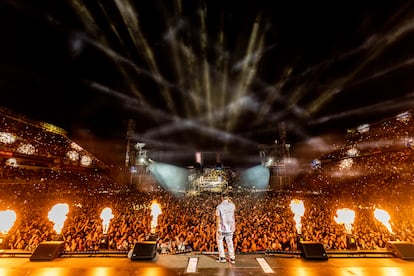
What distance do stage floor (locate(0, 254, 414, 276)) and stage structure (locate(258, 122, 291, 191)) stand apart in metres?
20.7

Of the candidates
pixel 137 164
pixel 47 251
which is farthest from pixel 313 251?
pixel 137 164

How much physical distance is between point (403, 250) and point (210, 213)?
868 centimetres

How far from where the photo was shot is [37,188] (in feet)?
50.4

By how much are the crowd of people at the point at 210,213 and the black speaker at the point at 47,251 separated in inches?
21.3

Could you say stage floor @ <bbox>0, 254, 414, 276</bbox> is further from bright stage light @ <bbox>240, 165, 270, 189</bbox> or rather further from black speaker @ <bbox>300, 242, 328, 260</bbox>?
bright stage light @ <bbox>240, 165, 270, 189</bbox>

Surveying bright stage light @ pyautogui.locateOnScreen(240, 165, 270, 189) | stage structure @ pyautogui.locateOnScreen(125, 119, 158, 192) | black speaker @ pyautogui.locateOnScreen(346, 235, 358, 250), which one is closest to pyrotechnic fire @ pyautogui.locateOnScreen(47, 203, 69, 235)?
black speaker @ pyautogui.locateOnScreen(346, 235, 358, 250)

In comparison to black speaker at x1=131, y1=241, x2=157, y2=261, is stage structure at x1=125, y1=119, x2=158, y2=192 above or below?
above

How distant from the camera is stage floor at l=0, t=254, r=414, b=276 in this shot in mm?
5496

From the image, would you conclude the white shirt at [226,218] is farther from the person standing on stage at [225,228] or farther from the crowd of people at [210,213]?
the crowd of people at [210,213]

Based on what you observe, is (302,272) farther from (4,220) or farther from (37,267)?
(4,220)

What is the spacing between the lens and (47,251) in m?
6.61

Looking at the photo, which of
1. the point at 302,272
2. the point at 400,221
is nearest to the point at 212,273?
the point at 302,272

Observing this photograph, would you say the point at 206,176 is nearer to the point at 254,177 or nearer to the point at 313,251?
the point at 254,177

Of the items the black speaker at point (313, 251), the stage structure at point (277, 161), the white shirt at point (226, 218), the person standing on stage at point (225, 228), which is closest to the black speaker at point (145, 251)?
the person standing on stage at point (225, 228)
